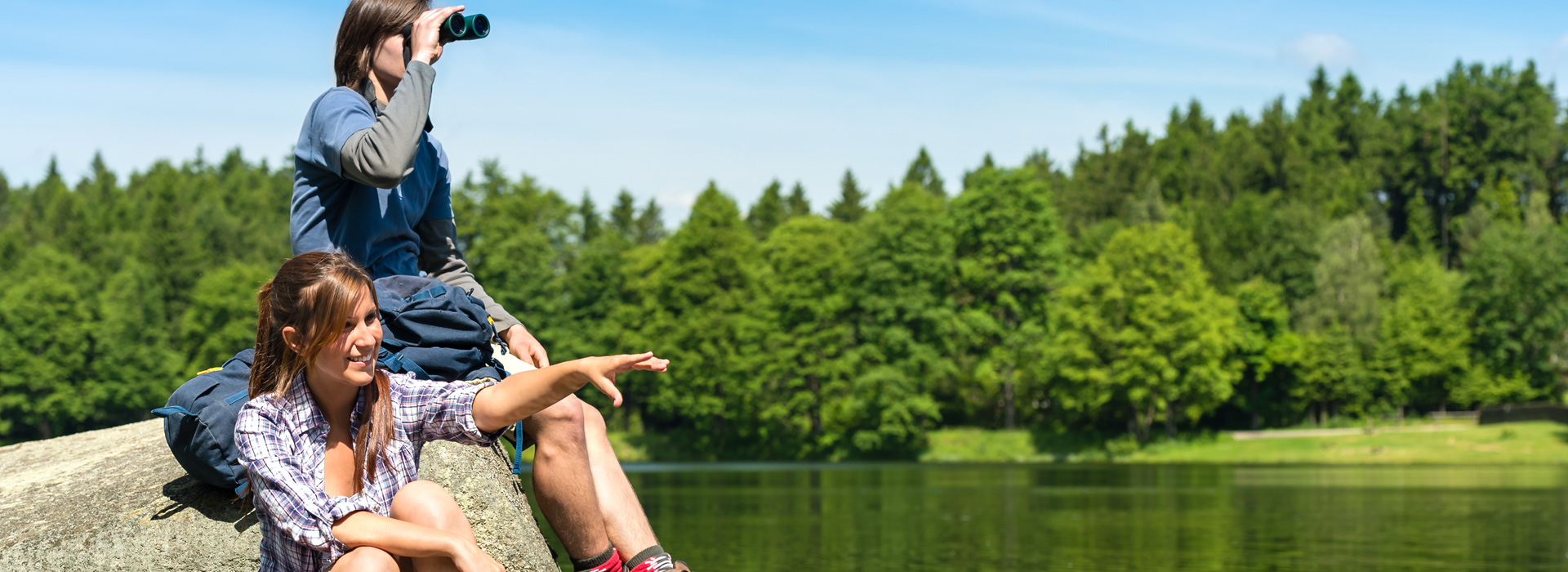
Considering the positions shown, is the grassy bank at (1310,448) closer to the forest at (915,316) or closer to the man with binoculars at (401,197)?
the forest at (915,316)

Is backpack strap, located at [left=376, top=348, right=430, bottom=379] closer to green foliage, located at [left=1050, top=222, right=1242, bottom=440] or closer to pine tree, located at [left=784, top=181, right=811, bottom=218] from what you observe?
green foliage, located at [left=1050, top=222, right=1242, bottom=440]

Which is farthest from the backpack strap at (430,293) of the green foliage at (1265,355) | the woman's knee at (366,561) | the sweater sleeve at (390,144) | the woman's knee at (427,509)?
the green foliage at (1265,355)

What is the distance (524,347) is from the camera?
4.65 meters

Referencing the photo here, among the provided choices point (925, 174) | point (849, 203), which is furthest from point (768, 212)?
point (925, 174)

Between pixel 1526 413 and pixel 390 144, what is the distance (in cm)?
5349

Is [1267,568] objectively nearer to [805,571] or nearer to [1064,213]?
[805,571]

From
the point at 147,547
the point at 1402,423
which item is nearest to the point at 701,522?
the point at 147,547

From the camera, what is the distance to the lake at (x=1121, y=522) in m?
14.2

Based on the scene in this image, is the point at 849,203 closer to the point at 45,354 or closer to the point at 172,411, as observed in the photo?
the point at 45,354

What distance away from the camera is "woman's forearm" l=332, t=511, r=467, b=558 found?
10.6 ft

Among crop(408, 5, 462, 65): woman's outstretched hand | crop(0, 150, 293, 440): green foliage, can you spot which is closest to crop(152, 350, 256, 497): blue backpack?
crop(408, 5, 462, 65): woman's outstretched hand

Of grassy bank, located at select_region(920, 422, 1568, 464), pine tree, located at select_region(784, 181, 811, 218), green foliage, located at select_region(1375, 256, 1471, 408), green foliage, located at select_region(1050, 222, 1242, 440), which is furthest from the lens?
pine tree, located at select_region(784, 181, 811, 218)

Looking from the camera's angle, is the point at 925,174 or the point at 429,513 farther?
the point at 925,174

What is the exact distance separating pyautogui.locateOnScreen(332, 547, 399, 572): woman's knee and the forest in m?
43.1
